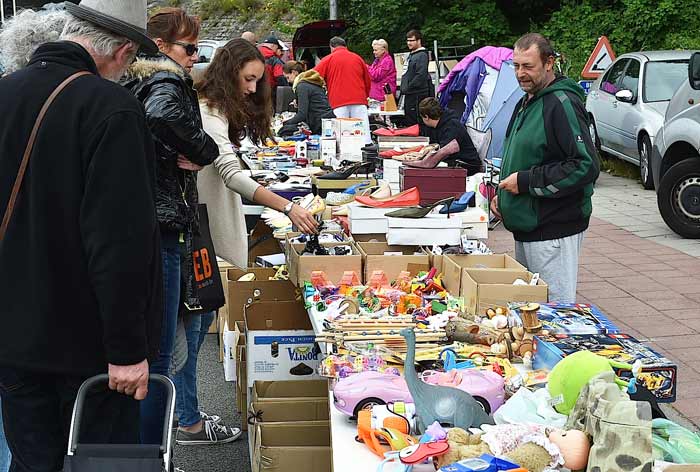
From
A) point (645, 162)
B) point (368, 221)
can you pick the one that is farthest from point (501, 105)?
point (368, 221)

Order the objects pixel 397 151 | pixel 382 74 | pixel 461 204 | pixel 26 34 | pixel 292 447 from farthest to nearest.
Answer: pixel 382 74 → pixel 397 151 → pixel 461 204 → pixel 292 447 → pixel 26 34

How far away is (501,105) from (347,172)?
208 inches

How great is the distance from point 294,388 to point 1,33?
182 cm

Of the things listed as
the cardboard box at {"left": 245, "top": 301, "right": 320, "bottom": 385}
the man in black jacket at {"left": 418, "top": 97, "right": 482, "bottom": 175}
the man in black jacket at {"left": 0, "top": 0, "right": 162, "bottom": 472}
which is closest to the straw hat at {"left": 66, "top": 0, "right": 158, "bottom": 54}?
the man in black jacket at {"left": 0, "top": 0, "right": 162, "bottom": 472}

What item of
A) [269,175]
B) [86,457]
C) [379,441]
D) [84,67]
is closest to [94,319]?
[86,457]

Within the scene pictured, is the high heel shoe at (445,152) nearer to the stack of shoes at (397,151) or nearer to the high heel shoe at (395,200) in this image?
the stack of shoes at (397,151)

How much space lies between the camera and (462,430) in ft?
7.92

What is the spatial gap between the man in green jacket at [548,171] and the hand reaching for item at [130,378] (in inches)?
94.3

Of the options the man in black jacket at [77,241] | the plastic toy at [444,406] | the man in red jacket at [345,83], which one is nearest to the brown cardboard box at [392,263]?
the plastic toy at [444,406]

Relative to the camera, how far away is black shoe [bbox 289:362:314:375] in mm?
4367

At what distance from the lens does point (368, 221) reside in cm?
487

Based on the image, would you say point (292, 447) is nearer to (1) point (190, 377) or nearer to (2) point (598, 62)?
(1) point (190, 377)

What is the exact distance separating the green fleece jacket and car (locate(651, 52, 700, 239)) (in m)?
4.48

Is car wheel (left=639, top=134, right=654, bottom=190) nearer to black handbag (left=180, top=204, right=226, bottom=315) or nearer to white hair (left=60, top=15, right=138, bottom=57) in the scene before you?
black handbag (left=180, top=204, right=226, bottom=315)
